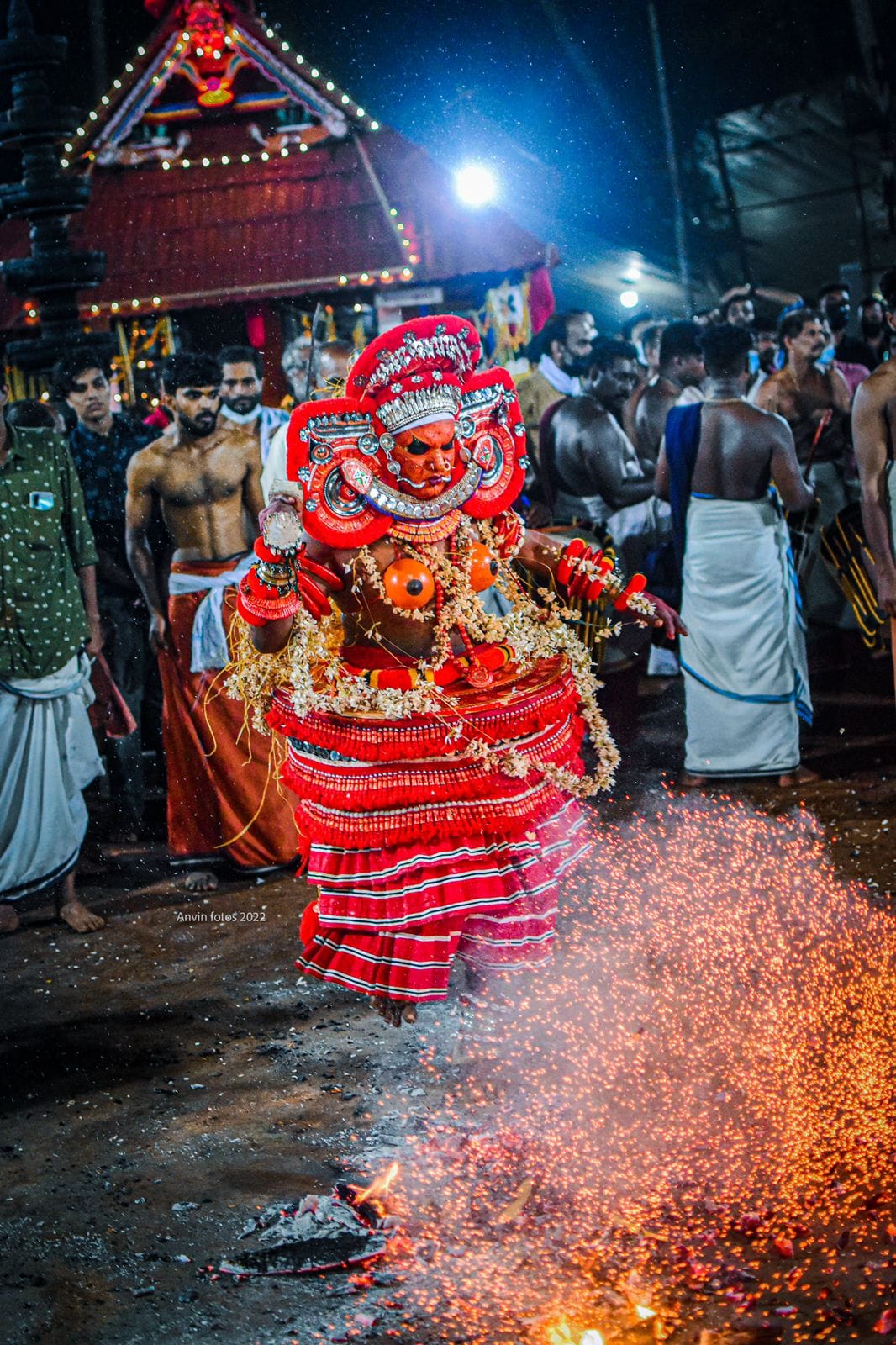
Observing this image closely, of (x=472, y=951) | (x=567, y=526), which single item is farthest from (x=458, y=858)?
(x=567, y=526)

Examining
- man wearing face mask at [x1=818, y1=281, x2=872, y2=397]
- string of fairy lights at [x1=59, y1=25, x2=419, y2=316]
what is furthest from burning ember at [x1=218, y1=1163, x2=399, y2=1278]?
string of fairy lights at [x1=59, y1=25, x2=419, y2=316]

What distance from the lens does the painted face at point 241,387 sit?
754cm

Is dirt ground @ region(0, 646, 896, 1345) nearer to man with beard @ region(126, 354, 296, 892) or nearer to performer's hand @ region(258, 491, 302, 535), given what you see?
man with beard @ region(126, 354, 296, 892)

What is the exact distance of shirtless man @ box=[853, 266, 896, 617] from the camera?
552 centimetres

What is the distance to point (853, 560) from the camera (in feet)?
26.4

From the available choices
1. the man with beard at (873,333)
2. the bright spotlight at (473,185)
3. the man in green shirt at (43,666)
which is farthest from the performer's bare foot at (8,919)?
the bright spotlight at (473,185)

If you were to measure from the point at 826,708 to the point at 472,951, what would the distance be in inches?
182

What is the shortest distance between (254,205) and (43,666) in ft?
43.9

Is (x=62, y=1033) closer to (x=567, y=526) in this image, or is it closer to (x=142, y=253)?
(x=567, y=526)

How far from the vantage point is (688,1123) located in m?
3.67

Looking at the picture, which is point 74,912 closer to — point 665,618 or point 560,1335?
point 665,618

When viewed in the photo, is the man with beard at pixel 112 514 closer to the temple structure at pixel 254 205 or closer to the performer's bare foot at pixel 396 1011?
the performer's bare foot at pixel 396 1011

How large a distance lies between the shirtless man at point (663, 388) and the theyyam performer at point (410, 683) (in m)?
4.49

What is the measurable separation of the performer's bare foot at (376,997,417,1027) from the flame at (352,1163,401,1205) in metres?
0.64
